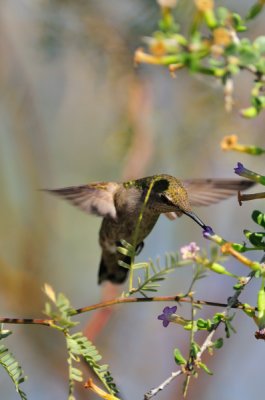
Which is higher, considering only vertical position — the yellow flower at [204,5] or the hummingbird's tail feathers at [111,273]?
the yellow flower at [204,5]

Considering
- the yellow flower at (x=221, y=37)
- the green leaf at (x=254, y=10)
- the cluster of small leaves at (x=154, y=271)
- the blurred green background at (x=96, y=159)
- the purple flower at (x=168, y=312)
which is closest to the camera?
the yellow flower at (x=221, y=37)

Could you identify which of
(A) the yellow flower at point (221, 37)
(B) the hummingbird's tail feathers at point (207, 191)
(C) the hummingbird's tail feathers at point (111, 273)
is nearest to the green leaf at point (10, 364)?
(A) the yellow flower at point (221, 37)

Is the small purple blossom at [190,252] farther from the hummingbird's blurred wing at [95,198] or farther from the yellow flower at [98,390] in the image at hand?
the hummingbird's blurred wing at [95,198]

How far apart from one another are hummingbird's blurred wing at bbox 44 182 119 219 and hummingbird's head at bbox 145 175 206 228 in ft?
1.40

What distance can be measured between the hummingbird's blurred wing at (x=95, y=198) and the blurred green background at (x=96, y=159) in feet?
3.21

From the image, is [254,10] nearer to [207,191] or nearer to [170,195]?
[170,195]

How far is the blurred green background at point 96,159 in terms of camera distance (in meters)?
4.79

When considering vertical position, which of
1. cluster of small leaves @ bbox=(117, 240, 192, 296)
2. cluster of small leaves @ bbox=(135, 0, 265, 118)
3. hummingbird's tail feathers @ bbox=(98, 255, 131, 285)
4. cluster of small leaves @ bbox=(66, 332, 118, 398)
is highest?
cluster of small leaves @ bbox=(135, 0, 265, 118)

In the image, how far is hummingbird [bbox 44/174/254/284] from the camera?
9.57 feet

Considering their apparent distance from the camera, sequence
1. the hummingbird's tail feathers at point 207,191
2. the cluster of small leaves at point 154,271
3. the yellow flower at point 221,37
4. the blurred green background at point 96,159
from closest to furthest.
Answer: the yellow flower at point 221,37 < the cluster of small leaves at point 154,271 < the hummingbird's tail feathers at point 207,191 < the blurred green background at point 96,159

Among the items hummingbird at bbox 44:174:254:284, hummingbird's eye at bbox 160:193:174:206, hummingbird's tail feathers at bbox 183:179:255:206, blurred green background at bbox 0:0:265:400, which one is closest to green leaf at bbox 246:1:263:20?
hummingbird at bbox 44:174:254:284

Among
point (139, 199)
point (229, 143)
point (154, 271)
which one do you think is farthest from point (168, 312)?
point (139, 199)

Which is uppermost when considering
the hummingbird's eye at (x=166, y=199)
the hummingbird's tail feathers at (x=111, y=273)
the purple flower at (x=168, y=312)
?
the hummingbird's eye at (x=166, y=199)

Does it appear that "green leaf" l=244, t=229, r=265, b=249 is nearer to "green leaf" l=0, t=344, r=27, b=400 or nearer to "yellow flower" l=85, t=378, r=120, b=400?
"yellow flower" l=85, t=378, r=120, b=400
